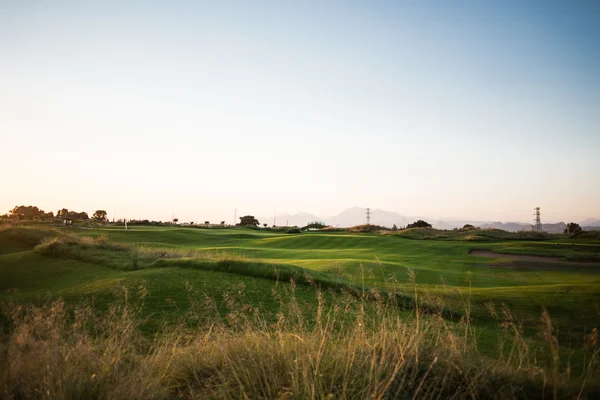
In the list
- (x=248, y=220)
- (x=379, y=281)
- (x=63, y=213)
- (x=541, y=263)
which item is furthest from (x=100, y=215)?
(x=541, y=263)

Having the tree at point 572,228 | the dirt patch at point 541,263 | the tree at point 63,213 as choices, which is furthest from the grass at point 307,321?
the tree at point 63,213

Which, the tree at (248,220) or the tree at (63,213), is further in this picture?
the tree at (248,220)

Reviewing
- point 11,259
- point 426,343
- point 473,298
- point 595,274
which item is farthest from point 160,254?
point 595,274

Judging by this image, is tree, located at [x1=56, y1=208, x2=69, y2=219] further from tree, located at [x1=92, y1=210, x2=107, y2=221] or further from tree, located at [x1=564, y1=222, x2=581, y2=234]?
tree, located at [x1=564, y1=222, x2=581, y2=234]

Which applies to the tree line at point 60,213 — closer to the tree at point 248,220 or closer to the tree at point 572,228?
the tree at point 248,220

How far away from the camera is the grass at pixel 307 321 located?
4.66 metres

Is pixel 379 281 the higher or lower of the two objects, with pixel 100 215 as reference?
lower

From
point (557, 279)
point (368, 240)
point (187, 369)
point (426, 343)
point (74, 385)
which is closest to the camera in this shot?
point (74, 385)

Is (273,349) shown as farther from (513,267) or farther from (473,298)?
(513,267)

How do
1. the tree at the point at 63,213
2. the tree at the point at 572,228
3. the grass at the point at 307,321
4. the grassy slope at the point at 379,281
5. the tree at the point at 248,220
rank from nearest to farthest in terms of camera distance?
the grass at the point at 307,321 < the grassy slope at the point at 379,281 < the tree at the point at 572,228 < the tree at the point at 63,213 < the tree at the point at 248,220

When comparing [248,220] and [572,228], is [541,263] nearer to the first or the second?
[572,228]

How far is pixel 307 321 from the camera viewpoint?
7.41 m

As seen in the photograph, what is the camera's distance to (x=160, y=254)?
23.3m

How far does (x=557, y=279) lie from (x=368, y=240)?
1028 inches
